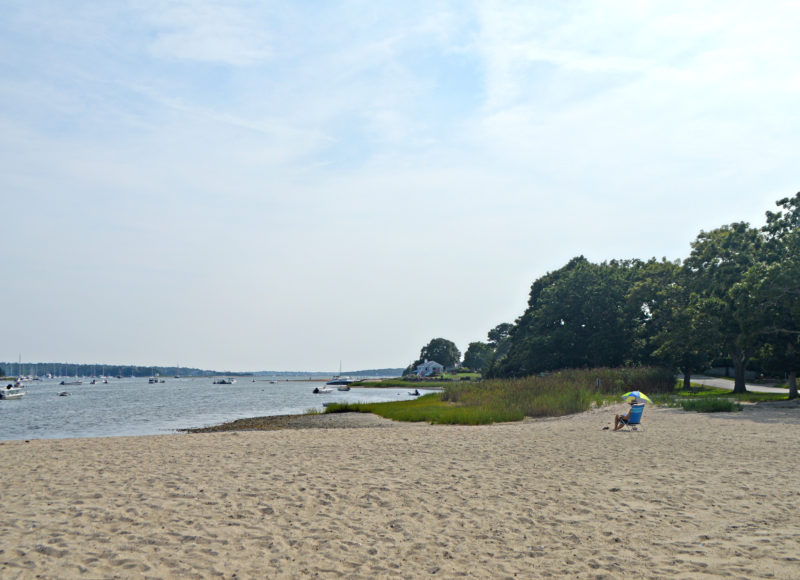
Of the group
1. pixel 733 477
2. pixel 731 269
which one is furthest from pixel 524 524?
pixel 731 269

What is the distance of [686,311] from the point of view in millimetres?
41531

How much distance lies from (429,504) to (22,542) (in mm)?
5492

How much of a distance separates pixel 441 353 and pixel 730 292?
162 m

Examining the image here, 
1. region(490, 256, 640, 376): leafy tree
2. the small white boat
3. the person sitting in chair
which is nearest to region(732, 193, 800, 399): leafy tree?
the person sitting in chair

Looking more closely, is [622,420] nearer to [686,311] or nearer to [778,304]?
[778,304]

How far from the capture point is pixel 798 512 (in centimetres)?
888

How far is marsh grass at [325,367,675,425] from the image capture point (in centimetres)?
2714

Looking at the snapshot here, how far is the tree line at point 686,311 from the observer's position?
31031mm

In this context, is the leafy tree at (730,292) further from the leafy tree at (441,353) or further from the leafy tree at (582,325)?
the leafy tree at (441,353)

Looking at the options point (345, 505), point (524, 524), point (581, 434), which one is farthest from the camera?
point (581, 434)

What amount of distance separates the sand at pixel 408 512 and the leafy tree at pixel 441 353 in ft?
581

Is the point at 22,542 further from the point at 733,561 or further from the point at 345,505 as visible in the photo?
the point at 733,561

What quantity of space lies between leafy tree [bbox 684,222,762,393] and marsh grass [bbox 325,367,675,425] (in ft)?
15.3

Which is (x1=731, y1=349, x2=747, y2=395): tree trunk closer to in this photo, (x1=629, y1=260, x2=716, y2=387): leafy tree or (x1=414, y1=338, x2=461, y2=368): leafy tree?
(x1=629, y1=260, x2=716, y2=387): leafy tree
